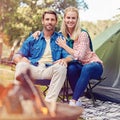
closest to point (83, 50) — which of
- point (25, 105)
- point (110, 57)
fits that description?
point (110, 57)

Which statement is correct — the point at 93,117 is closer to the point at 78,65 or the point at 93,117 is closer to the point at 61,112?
the point at 78,65

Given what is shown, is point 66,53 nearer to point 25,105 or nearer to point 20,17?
point 25,105

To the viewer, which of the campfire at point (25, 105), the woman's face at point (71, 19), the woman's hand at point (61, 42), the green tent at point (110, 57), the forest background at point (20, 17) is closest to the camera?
the campfire at point (25, 105)

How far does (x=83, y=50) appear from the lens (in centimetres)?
323

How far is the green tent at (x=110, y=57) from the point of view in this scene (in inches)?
163

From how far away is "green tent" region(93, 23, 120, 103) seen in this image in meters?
4.13

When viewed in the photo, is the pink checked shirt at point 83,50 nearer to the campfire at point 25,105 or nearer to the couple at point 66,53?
the couple at point 66,53

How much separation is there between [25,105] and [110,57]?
312cm

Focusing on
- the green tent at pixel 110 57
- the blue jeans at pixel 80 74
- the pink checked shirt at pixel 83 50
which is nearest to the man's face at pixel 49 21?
the pink checked shirt at pixel 83 50

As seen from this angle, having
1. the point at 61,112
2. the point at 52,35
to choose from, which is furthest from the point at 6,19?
the point at 61,112

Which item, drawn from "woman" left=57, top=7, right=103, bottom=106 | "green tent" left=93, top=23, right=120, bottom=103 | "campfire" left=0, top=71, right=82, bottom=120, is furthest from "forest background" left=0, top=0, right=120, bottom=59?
"campfire" left=0, top=71, right=82, bottom=120

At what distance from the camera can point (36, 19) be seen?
11.5 metres

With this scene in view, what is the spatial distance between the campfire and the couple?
1396mm

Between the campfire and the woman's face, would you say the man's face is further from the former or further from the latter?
the campfire
